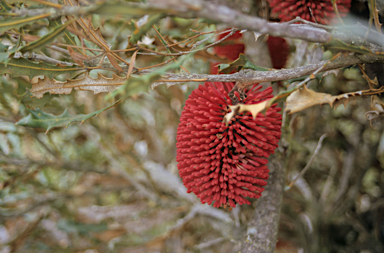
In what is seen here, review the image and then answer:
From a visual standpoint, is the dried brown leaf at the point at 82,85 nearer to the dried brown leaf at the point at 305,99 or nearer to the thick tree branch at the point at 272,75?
the thick tree branch at the point at 272,75

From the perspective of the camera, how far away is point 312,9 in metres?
0.56

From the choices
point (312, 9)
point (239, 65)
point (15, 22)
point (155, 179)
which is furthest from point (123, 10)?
point (155, 179)

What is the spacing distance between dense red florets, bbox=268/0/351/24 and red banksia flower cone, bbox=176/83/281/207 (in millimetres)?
210

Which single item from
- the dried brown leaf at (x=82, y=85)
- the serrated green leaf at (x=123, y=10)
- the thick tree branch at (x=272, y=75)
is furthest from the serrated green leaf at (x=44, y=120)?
the serrated green leaf at (x=123, y=10)

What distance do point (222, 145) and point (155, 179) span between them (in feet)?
2.52

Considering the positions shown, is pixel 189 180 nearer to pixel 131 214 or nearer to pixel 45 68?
pixel 45 68

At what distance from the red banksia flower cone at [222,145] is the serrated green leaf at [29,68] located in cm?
24

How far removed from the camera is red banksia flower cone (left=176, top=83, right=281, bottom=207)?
1.52 feet

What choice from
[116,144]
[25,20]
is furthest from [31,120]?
[116,144]

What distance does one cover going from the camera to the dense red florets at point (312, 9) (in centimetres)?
56

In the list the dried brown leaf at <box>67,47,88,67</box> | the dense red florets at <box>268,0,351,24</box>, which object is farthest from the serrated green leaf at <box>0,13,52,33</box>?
the dense red florets at <box>268,0,351,24</box>

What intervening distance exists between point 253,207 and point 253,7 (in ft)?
1.73

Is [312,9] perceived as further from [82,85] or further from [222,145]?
[82,85]

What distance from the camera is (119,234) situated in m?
1.17
